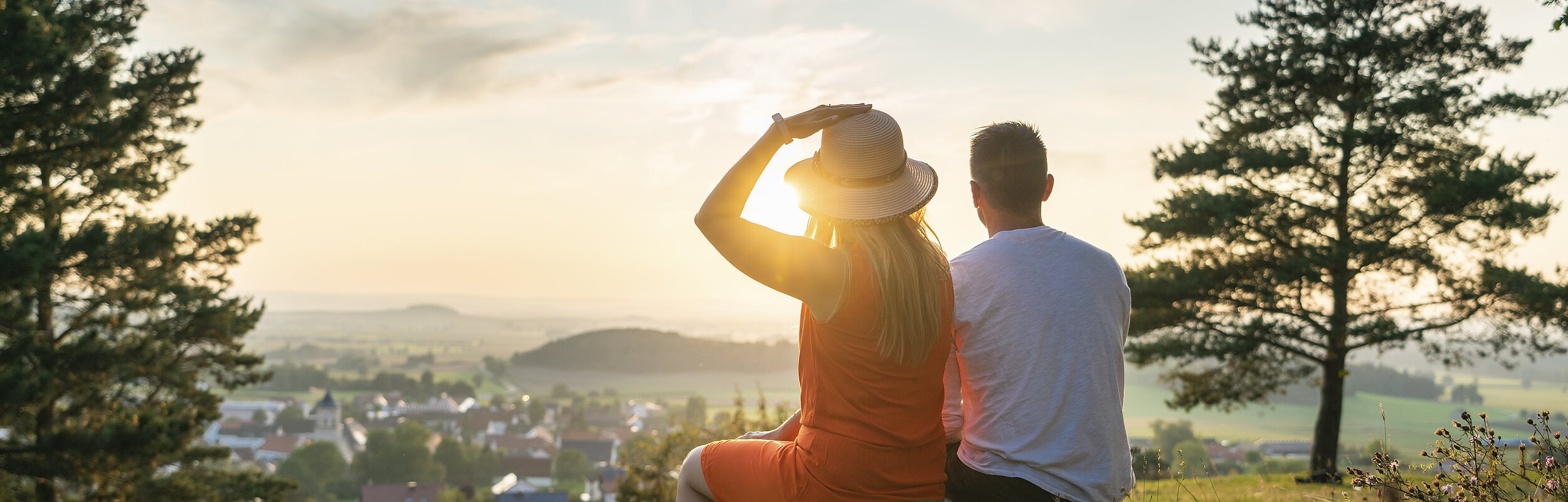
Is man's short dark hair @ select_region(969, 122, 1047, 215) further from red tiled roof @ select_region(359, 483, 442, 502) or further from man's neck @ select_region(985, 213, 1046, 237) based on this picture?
red tiled roof @ select_region(359, 483, 442, 502)

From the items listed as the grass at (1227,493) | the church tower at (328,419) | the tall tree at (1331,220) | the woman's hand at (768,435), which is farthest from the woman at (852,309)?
the church tower at (328,419)

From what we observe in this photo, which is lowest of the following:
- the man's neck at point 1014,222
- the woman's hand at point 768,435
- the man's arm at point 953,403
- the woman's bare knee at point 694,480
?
the woman's bare knee at point 694,480

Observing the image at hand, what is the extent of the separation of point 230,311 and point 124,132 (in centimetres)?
296

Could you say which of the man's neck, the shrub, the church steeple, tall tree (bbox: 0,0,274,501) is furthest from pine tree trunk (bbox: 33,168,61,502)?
the church steeple

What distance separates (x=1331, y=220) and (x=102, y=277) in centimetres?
1750

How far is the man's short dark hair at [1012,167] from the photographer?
2301mm

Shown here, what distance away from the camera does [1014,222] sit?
2.35m

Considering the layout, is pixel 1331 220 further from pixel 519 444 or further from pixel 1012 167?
pixel 519 444

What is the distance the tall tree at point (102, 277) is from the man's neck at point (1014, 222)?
11890 millimetres

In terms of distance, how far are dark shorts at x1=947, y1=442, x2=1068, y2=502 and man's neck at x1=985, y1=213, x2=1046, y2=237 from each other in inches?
24.9

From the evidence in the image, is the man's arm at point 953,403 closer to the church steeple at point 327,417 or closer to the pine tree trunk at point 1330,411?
Answer: the pine tree trunk at point 1330,411

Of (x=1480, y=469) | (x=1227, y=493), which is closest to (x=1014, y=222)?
(x=1480, y=469)

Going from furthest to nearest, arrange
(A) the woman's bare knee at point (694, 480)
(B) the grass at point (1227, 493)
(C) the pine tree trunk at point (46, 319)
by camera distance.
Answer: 1. (C) the pine tree trunk at point (46, 319)
2. (B) the grass at point (1227, 493)
3. (A) the woman's bare knee at point (694, 480)

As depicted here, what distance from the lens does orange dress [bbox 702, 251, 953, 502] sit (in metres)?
1.90
